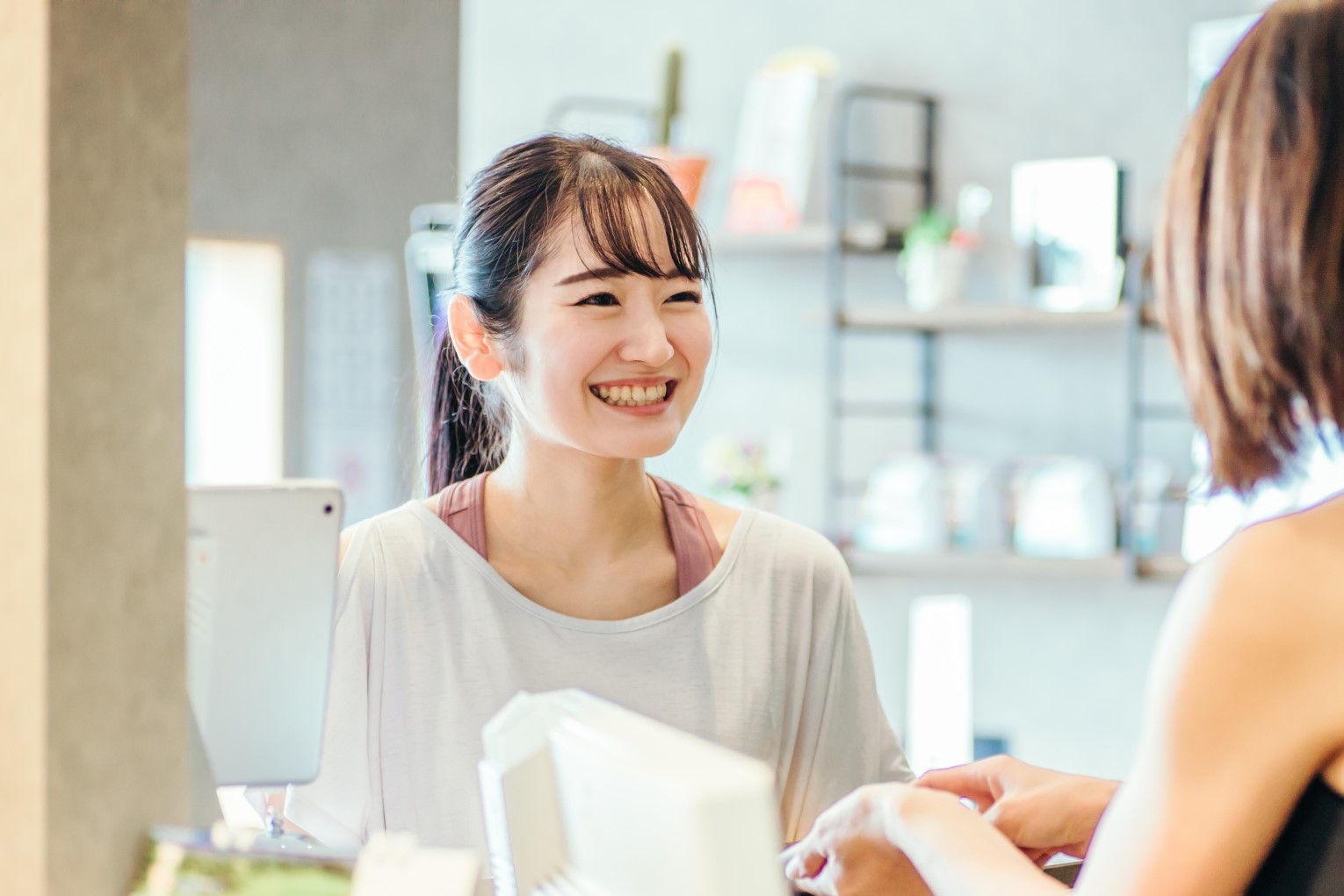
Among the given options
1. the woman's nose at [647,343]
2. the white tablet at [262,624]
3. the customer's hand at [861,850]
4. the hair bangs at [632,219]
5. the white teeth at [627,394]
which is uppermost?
the hair bangs at [632,219]

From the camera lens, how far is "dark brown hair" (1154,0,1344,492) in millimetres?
685

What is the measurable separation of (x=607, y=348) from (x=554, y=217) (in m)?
0.14

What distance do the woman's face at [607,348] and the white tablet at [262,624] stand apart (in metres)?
0.34

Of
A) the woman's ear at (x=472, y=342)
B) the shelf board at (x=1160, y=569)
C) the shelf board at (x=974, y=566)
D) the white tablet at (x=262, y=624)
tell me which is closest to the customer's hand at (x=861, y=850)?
the white tablet at (x=262, y=624)

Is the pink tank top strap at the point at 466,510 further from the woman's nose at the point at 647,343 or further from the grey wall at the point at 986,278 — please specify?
the grey wall at the point at 986,278

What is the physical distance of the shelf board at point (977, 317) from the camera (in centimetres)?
296

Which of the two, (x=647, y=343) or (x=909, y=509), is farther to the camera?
(x=909, y=509)

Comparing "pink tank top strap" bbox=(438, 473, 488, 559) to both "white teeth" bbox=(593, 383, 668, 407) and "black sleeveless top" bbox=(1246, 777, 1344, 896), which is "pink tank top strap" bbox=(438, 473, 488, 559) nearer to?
"white teeth" bbox=(593, 383, 668, 407)

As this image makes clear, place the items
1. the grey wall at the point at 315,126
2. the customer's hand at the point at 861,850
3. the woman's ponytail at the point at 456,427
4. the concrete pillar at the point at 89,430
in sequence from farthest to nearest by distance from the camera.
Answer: the grey wall at the point at 315,126 → the woman's ponytail at the point at 456,427 → the customer's hand at the point at 861,850 → the concrete pillar at the point at 89,430

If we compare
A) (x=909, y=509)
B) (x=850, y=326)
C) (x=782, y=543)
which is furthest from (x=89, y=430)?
(x=850, y=326)

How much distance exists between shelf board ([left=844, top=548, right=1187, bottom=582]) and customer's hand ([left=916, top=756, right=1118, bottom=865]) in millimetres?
2007

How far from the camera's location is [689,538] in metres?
1.33

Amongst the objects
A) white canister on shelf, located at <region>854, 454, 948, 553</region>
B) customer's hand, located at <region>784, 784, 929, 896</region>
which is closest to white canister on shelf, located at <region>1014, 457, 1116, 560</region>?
white canister on shelf, located at <region>854, 454, 948, 553</region>

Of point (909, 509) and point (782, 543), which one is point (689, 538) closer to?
point (782, 543)
